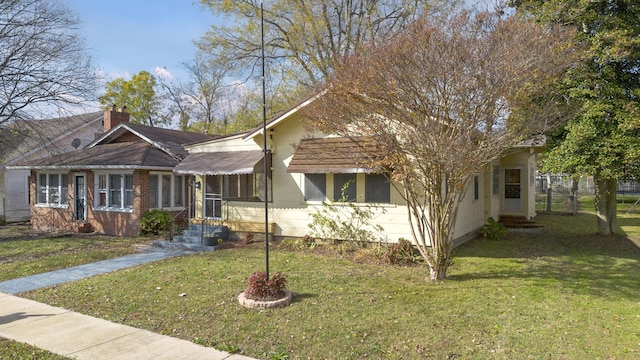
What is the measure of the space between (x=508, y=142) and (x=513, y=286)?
290cm

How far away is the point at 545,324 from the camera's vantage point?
6.09m

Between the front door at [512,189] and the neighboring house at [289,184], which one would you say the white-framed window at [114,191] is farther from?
the front door at [512,189]

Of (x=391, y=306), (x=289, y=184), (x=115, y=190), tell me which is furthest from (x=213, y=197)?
(x=391, y=306)

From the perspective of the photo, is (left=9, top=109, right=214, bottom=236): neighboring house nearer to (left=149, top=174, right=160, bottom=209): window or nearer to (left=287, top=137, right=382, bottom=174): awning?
(left=149, top=174, right=160, bottom=209): window

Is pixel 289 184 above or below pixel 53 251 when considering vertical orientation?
above

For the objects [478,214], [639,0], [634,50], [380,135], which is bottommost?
[478,214]

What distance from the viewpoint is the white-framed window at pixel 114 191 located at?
16.1m

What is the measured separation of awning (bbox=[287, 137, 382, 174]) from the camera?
1052 cm

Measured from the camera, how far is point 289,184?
1295cm

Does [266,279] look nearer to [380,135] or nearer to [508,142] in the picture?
[380,135]

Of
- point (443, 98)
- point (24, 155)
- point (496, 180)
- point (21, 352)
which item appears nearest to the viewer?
point (21, 352)

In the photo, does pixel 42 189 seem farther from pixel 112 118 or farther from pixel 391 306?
pixel 391 306

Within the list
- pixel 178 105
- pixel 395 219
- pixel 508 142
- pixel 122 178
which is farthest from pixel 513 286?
pixel 178 105

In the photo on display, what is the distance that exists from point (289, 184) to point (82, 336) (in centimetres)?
776
